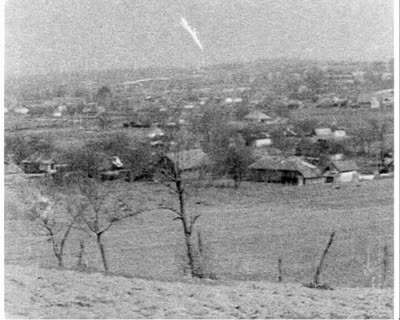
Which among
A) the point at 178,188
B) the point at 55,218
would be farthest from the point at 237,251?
the point at 55,218

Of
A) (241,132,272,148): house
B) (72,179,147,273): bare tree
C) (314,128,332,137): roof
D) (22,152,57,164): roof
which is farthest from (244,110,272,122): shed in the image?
(22,152,57,164): roof

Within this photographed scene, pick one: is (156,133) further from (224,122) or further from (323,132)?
(323,132)

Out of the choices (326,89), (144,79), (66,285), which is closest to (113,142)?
(144,79)

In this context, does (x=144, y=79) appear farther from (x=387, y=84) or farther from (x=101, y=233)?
(x=387, y=84)

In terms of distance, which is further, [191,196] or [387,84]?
[191,196]

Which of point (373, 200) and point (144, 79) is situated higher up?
point (144, 79)

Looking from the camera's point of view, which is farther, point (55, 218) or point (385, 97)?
point (55, 218)
